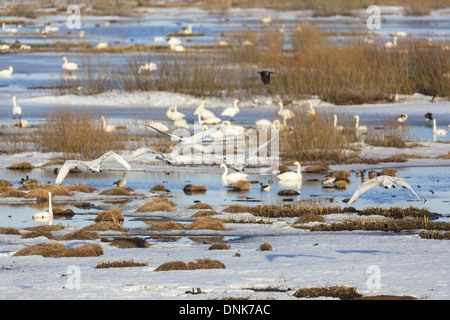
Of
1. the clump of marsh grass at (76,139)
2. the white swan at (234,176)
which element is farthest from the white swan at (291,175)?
the clump of marsh grass at (76,139)

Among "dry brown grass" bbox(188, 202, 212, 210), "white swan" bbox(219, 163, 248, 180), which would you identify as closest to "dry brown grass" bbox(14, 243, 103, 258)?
"dry brown grass" bbox(188, 202, 212, 210)

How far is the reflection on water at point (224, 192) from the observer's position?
61.3ft

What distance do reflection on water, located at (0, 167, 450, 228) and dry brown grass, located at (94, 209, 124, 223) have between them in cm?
19

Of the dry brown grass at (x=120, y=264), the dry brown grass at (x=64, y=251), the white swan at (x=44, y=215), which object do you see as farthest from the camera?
the white swan at (x=44, y=215)

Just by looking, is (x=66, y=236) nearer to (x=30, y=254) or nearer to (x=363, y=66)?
(x=30, y=254)

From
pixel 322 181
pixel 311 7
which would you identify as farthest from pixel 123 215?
pixel 311 7

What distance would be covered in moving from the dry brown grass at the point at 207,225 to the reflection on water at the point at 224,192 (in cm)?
139

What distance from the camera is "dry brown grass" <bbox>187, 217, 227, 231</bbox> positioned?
16.5 metres

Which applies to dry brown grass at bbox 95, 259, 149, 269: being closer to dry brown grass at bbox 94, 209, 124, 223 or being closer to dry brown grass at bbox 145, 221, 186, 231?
dry brown grass at bbox 145, 221, 186, 231

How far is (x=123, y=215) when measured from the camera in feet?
59.9

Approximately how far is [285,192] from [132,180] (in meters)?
4.89

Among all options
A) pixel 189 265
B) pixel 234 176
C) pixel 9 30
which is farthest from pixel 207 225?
pixel 9 30

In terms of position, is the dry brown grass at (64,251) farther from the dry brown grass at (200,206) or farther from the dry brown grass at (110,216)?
the dry brown grass at (200,206)

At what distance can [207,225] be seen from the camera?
16469 mm
